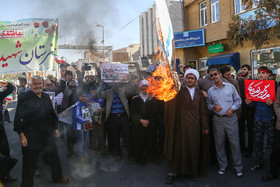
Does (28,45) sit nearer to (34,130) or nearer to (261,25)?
(34,130)

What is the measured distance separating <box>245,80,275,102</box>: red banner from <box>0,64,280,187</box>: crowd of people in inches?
4.6

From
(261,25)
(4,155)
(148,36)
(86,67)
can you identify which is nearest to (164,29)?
(86,67)

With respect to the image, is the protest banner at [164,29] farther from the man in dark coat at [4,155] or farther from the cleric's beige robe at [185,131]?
the man in dark coat at [4,155]

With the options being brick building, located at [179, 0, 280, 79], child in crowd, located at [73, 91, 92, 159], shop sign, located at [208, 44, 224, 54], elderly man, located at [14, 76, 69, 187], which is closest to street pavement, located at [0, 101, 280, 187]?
child in crowd, located at [73, 91, 92, 159]

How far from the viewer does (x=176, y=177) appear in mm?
4020

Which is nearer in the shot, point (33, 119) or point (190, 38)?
point (33, 119)

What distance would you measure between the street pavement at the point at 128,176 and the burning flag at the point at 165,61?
153 cm

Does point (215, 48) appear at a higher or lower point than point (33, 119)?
higher

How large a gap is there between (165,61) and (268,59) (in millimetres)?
10047

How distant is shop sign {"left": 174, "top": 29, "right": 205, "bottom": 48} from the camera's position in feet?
47.7

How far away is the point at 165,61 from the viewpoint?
3031 mm

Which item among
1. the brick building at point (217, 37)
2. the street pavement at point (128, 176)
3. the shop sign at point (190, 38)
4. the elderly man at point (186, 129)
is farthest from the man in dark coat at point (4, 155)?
the shop sign at point (190, 38)

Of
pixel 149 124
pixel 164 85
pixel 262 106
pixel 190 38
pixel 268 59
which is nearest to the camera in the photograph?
pixel 164 85

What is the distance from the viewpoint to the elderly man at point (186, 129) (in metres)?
3.89
